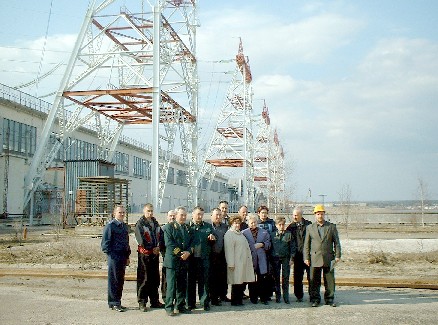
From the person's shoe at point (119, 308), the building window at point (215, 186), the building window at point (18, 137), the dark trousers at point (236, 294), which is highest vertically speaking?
the building window at point (18, 137)

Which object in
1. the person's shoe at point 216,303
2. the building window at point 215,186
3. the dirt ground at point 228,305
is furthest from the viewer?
the building window at point 215,186

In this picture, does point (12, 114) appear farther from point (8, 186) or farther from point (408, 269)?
point (408, 269)

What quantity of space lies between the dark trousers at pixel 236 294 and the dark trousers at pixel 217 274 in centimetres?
31

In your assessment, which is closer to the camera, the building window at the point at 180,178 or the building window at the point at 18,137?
the building window at the point at 18,137

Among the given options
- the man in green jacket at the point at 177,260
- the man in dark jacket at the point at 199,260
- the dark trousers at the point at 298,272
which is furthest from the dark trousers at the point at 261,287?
the man in green jacket at the point at 177,260

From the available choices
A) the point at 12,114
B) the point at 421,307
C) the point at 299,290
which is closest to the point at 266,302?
the point at 299,290

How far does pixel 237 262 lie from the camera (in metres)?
8.49

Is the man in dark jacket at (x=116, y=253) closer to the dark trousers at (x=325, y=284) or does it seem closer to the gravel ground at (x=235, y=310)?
the gravel ground at (x=235, y=310)

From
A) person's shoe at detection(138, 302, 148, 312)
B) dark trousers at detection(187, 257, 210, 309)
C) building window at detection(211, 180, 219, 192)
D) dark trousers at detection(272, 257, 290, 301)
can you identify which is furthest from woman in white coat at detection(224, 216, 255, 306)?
building window at detection(211, 180, 219, 192)

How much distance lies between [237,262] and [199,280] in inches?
29.1

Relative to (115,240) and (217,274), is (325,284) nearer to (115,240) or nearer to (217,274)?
(217,274)

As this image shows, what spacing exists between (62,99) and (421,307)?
918 inches

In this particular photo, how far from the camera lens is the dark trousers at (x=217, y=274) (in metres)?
8.61

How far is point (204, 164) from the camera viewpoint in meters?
52.1
